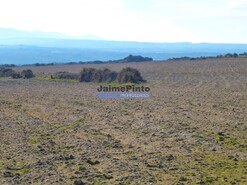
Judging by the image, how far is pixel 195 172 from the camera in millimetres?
10570

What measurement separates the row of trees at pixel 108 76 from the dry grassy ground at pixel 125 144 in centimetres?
2020

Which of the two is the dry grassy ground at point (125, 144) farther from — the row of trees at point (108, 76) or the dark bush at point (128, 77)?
the row of trees at point (108, 76)

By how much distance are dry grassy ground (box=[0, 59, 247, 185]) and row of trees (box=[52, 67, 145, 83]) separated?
66.3 feet

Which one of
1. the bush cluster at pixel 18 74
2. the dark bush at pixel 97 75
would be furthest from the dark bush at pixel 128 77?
the bush cluster at pixel 18 74

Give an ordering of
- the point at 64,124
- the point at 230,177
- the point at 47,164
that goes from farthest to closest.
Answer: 1. the point at 64,124
2. the point at 47,164
3. the point at 230,177

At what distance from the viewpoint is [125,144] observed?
14.0 metres

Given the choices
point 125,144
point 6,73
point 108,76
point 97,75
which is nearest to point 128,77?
point 108,76

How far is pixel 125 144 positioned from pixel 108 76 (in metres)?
33.6

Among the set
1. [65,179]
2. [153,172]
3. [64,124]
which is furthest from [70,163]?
[64,124]

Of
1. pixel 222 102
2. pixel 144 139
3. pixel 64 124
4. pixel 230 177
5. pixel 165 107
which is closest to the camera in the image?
pixel 230 177

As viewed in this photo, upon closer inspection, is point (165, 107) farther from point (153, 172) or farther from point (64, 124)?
point (153, 172)

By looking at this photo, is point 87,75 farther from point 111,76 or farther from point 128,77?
point 128,77

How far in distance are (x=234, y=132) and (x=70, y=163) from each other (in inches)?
273

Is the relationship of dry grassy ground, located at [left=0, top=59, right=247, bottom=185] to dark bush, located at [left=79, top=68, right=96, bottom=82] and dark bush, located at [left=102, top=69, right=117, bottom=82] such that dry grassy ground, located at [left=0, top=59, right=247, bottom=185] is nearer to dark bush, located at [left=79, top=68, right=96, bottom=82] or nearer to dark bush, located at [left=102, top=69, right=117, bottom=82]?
dark bush, located at [left=102, top=69, right=117, bottom=82]
